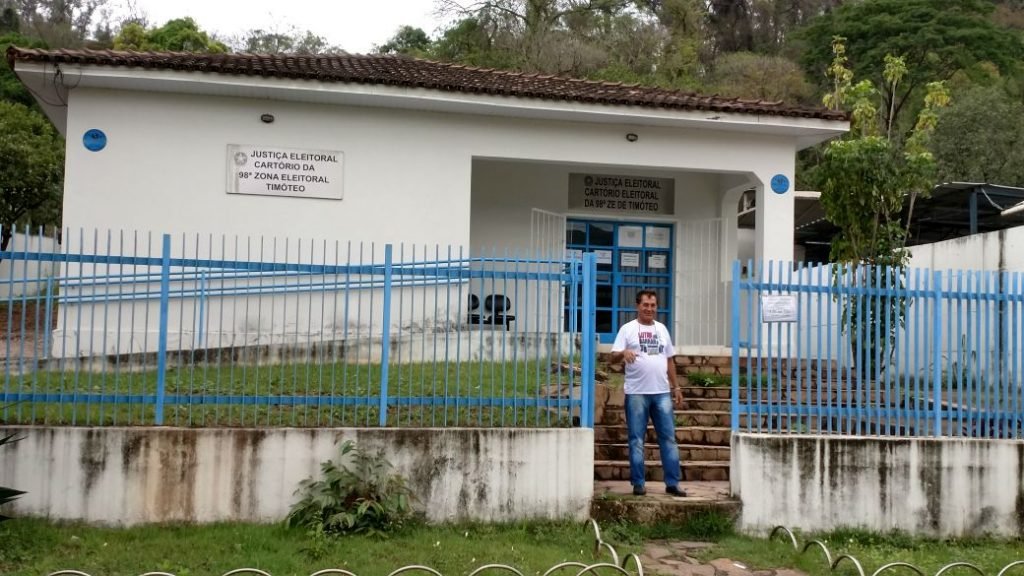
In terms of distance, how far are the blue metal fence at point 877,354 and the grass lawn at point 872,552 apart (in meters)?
0.86

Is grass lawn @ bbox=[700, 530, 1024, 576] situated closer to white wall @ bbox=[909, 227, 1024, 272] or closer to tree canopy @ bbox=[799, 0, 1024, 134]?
white wall @ bbox=[909, 227, 1024, 272]

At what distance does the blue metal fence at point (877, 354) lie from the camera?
7.28 meters

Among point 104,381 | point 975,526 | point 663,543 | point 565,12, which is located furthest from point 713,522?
point 565,12

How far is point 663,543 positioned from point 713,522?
1.56ft

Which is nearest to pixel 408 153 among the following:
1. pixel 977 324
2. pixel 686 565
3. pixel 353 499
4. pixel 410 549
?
pixel 353 499

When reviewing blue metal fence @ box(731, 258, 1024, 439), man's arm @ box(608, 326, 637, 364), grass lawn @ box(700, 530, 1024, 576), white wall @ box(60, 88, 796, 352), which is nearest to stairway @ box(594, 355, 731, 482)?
man's arm @ box(608, 326, 637, 364)

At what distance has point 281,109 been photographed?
11.1 metres

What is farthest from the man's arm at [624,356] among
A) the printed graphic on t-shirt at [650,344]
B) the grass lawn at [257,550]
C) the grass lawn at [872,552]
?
the grass lawn at [872,552]

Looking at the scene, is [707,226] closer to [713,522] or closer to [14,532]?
[713,522]

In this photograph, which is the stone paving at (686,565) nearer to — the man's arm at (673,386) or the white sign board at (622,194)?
the man's arm at (673,386)

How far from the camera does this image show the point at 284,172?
1116 centimetres

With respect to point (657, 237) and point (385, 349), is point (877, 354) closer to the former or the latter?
point (385, 349)

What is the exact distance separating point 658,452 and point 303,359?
3265 millimetres

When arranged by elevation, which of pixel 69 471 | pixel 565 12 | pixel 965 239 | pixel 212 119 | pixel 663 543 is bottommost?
pixel 663 543
